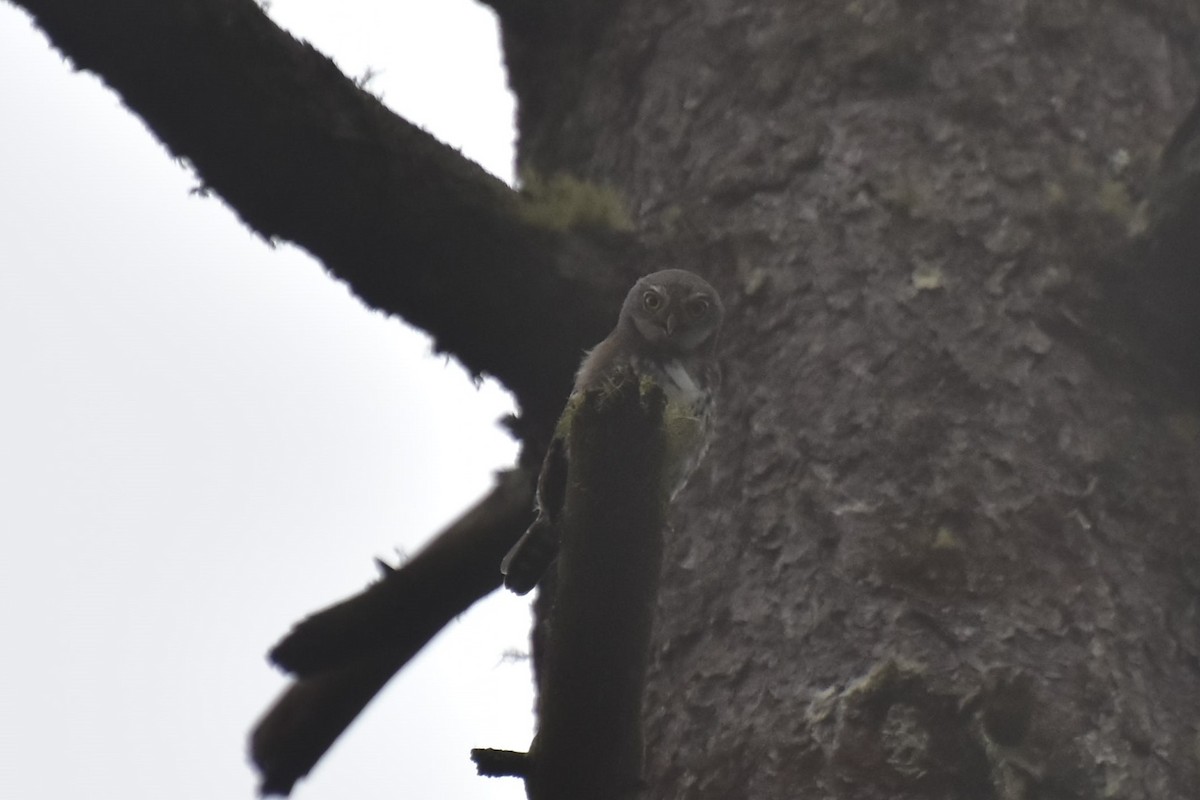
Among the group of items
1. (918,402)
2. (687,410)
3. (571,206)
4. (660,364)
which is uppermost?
(571,206)

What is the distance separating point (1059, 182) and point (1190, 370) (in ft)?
1.44

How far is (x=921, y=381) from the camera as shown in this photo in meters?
2.55

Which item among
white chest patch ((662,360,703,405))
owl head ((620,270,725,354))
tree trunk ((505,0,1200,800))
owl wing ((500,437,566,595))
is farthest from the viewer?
white chest patch ((662,360,703,405))

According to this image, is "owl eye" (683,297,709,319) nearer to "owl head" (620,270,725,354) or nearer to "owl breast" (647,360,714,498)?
"owl head" (620,270,725,354)

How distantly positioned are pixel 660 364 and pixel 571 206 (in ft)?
1.39

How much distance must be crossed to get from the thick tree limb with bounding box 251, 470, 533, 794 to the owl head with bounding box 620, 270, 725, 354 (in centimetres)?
41

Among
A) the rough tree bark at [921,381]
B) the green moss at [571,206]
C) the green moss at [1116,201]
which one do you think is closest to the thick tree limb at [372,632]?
the rough tree bark at [921,381]

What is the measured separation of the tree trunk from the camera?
7.17 ft

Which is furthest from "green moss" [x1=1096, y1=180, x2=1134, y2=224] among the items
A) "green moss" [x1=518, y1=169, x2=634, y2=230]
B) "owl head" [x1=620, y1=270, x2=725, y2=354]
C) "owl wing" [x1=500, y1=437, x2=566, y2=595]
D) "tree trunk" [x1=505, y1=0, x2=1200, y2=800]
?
"owl wing" [x1=500, y1=437, x2=566, y2=595]

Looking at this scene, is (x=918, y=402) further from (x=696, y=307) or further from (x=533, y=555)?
(x=533, y=555)

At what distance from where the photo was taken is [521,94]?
147 inches

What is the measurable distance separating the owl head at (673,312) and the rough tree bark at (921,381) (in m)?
0.08

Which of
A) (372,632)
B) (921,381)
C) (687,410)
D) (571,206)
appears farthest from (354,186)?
(921,381)

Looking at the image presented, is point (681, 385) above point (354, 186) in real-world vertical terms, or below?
below
